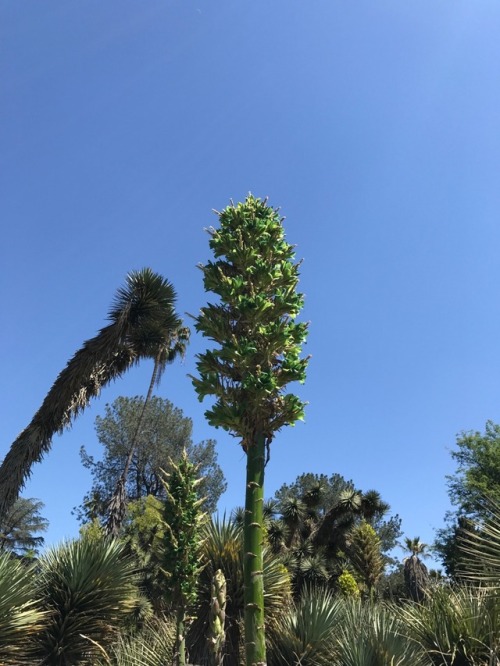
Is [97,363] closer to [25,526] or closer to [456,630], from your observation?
[456,630]

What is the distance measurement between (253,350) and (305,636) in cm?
542

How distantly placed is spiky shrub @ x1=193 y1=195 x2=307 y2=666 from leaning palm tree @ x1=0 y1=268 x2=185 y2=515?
6.69m

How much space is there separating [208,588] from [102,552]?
7.59 feet

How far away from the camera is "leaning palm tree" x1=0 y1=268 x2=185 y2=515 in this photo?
12.2 metres

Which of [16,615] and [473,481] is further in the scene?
[473,481]

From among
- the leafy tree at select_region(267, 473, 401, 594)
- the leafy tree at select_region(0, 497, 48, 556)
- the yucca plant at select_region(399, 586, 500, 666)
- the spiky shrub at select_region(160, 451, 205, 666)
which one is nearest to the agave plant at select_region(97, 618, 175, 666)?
the spiky shrub at select_region(160, 451, 205, 666)

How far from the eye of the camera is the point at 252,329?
7.38m

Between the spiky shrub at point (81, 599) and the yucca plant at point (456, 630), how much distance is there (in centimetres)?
543

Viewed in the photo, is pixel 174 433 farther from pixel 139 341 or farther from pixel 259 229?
pixel 259 229

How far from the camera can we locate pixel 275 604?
9.99m

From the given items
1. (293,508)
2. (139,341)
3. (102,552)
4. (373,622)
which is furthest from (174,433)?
(373,622)

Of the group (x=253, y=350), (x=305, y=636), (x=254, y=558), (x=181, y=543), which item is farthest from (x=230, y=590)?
(x=253, y=350)

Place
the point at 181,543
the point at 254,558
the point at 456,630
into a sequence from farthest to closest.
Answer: the point at 456,630 → the point at 181,543 → the point at 254,558

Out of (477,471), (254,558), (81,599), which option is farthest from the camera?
(477,471)
